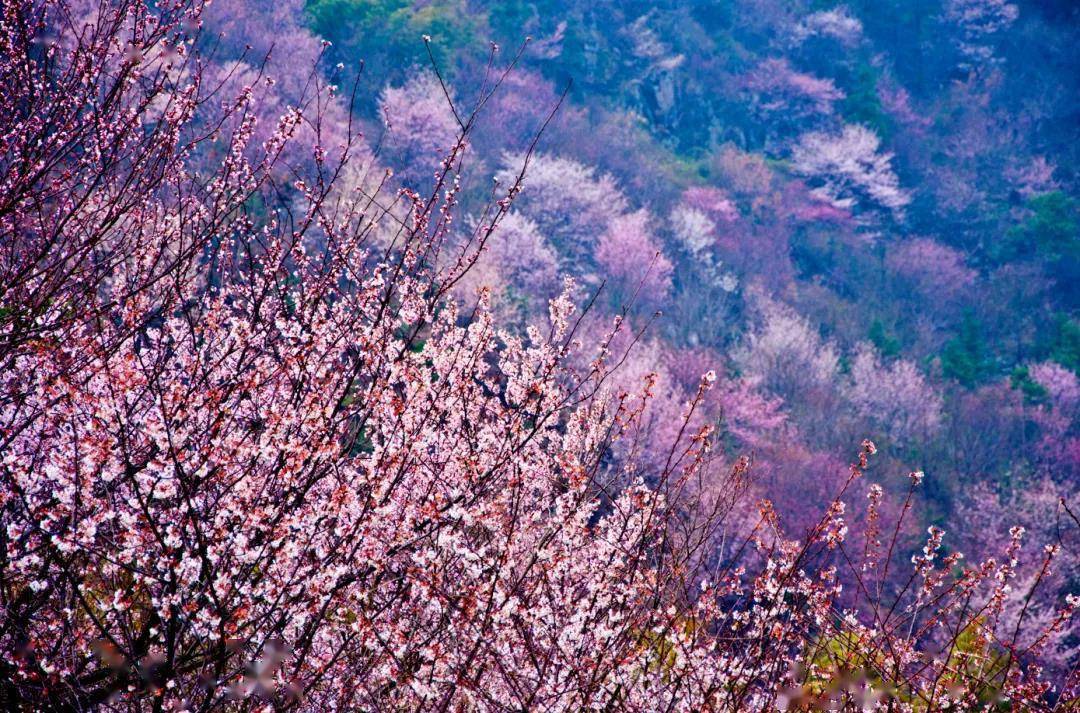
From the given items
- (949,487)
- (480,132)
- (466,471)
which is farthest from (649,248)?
(466,471)

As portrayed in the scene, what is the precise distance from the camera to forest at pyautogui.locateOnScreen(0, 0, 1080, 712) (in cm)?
341

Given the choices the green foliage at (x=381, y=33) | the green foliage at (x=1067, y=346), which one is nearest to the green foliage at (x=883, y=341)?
the green foliage at (x=1067, y=346)

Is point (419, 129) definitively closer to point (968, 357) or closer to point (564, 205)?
point (564, 205)

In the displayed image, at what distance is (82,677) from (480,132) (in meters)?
40.4

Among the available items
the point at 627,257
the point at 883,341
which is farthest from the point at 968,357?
the point at 627,257

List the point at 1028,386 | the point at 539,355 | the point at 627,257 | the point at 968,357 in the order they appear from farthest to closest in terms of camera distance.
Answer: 1. the point at 968,357
2. the point at 627,257
3. the point at 1028,386
4. the point at 539,355

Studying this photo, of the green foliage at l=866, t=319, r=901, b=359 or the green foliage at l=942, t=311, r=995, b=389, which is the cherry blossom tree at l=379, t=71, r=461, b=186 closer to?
the green foliage at l=866, t=319, r=901, b=359

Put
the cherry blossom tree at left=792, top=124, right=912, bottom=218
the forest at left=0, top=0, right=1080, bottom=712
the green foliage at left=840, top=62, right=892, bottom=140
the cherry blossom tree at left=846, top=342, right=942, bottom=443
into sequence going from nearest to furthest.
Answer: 1. the forest at left=0, top=0, right=1080, bottom=712
2. the cherry blossom tree at left=846, top=342, right=942, bottom=443
3. the cherry blossom tree at left=792, top=124, right=912, bottom=218
4. the green foliage at left=840, top=62, right=892, bottom=140

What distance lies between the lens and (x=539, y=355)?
5895mm

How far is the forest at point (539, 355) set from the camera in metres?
3.41

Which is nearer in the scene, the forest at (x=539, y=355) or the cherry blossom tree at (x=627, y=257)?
the forest at (x=539, y=355)

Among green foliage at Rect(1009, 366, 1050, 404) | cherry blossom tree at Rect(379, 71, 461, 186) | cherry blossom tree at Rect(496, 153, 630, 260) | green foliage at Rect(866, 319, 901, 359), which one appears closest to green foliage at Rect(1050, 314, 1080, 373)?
green foliage at Rect(1009, 366, 1050, 404)

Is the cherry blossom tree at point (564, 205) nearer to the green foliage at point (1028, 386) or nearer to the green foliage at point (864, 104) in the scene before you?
the green foliage at point (1028, 386)

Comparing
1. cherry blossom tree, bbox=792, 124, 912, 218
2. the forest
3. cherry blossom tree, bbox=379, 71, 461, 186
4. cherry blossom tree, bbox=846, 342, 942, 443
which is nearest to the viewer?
the forest
